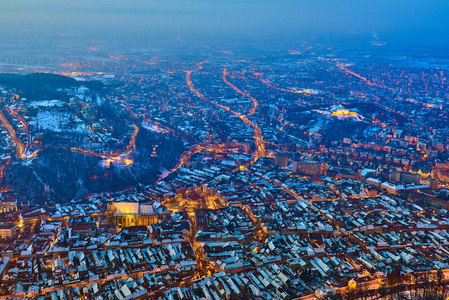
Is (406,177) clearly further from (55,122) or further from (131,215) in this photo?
(55,122)

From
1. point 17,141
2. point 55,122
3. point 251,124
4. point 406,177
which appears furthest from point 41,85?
point 406,177

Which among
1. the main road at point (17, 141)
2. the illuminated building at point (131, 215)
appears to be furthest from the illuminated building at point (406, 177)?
the main road at point (17, 141)

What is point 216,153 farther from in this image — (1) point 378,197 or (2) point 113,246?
(2) point 113,246

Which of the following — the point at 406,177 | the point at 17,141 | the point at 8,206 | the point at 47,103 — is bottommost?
the point at 406,177

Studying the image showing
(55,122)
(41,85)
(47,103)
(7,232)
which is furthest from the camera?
(41,85)

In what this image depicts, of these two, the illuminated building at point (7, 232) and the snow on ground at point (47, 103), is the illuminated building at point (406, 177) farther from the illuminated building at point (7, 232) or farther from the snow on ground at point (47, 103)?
the snow on ground at point (47, 103)

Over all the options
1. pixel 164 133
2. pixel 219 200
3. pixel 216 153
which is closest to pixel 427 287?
pixel 219 200

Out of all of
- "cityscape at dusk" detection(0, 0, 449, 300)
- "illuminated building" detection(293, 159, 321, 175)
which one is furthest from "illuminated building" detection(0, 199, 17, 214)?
"illuminated building" detection(293, 159, 321, 175)

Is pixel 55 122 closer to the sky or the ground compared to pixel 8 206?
closer to the sky
